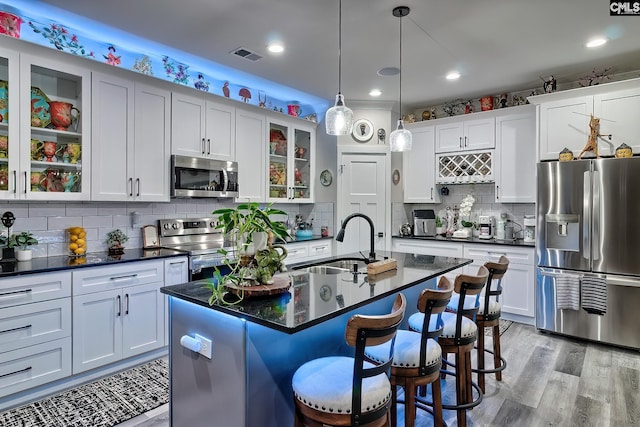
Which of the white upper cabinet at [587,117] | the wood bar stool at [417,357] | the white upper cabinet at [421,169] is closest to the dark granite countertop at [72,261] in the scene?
the wood bar stool at [417,357]

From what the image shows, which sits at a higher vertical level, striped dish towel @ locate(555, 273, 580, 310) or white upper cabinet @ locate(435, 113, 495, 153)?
white upper cabinet @ locate(435, 113, 495, 153)

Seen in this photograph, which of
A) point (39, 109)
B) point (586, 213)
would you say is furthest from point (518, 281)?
point (39, 109)

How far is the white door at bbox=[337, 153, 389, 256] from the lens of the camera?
5117mm

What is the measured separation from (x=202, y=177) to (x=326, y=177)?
6.21 ft

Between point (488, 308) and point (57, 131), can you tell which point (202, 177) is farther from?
point (488, 308)

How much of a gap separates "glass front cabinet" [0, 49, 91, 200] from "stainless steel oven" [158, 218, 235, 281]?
95cm

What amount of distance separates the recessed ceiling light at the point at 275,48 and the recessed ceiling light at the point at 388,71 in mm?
1134

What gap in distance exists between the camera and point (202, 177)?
A: 3.91 meters

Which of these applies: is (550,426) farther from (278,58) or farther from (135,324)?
(278,58)

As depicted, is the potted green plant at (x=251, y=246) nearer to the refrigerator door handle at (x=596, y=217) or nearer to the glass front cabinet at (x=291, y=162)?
the glass front cabinet at (x=291, y=162)

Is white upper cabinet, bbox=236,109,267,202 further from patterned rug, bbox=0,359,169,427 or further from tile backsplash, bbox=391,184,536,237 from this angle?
patterned rug, bbox=0,359,169,427

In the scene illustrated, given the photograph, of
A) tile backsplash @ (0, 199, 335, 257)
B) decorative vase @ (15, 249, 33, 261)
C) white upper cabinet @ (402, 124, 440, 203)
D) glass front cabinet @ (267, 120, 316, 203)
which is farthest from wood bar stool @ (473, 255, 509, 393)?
decorative vase @ (15, 249, 33, 261)

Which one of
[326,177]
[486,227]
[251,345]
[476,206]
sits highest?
[326,177]

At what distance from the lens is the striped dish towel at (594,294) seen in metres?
3.53
